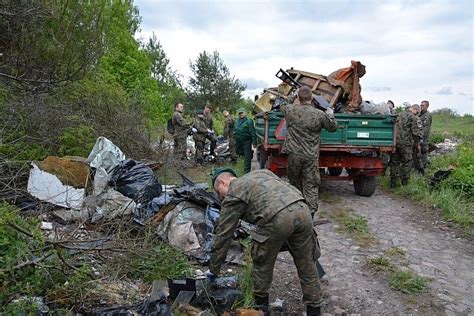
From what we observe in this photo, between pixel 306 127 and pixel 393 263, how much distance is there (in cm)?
204

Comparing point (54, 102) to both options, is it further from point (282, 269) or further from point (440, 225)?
point (440, 225)

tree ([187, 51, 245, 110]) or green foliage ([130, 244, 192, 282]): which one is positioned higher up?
tree ([187, 51, 245, 110])

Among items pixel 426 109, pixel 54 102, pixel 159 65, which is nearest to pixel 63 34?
pixel 54 102

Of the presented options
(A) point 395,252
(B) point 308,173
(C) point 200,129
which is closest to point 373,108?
(B) point 308,173

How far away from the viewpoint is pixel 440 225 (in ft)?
21.6

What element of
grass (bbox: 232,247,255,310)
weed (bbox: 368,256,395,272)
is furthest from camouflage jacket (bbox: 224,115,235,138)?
grass (bbox: 232,247,255,310)

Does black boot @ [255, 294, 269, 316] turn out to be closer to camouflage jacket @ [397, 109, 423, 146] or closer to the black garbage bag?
the black garbage bag

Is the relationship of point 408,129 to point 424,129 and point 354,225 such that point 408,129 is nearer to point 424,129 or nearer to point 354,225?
point 424,129

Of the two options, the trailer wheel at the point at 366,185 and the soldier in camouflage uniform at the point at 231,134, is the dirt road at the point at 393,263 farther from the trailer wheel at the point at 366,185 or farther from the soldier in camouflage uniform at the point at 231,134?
the soldier in camouflage uniform at the point at 231,134

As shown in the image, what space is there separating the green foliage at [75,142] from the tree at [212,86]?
969 inches

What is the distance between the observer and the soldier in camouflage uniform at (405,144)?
8.48 metres

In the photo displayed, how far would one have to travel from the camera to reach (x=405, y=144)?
333 inches

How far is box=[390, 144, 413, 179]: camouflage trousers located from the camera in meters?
8.47

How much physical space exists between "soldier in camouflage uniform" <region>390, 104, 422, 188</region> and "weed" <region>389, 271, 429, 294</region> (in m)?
4.31
